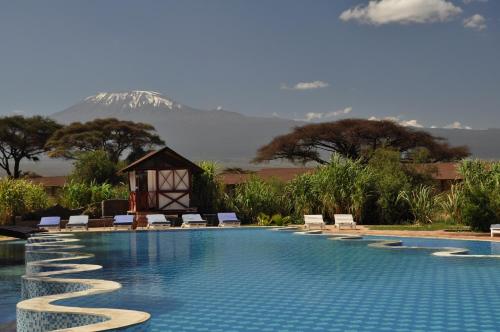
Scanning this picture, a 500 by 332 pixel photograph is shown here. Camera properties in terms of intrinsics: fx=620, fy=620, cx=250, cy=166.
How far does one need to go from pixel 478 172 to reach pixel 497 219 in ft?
8.44

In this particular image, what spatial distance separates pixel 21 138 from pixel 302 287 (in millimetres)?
60720

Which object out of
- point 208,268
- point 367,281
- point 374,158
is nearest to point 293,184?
point 374,158

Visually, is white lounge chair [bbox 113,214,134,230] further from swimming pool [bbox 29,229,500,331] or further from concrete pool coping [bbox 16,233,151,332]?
concrete pool coping [bbox 16,233,151,332]

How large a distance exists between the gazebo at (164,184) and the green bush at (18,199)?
4279mm

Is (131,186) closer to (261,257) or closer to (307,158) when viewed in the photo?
(261,257)

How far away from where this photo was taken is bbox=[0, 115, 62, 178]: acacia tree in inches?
2576

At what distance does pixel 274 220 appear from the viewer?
1094 inches

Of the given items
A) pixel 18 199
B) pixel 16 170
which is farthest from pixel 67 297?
pixel 16 170

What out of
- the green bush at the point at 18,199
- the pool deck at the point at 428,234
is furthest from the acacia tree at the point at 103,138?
the pool deck at the point at 428,234

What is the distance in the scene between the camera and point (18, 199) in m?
28.0

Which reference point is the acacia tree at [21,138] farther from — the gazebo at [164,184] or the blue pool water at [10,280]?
the blue pool water at [10,280]

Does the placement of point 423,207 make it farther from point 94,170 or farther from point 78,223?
point 94,170

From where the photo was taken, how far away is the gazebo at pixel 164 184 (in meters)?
30.8

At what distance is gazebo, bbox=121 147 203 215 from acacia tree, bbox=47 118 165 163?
31.4 m
